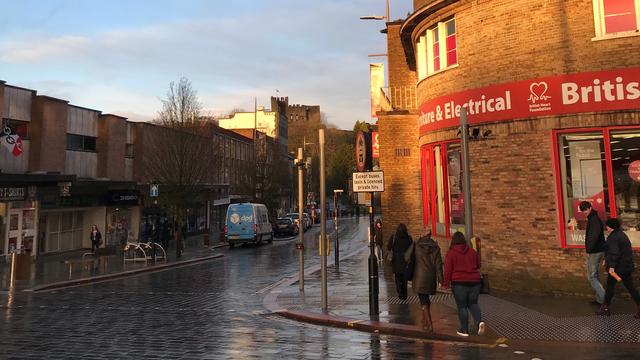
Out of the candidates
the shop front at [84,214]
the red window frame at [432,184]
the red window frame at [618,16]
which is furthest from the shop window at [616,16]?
the shop front at [84,214]

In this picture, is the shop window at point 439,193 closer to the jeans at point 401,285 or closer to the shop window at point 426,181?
the shop window at point 426,181

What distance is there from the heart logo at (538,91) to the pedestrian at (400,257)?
4438 millimetres

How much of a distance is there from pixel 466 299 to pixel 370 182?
3479 mm

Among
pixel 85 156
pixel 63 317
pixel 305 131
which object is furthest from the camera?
pixel 305 131

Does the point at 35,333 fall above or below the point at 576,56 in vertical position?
below

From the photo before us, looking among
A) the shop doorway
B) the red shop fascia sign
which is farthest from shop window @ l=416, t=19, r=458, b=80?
the shop doorway

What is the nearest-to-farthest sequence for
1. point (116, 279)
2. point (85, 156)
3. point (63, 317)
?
point (63, 317)
point (116, 279)
point (85, 156)

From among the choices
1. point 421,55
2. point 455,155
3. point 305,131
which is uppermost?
point 305,131

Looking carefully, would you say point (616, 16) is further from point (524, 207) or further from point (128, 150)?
point (128, 150)

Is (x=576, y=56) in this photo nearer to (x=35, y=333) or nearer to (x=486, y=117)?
(x=486, y=117)

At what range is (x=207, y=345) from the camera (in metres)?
7.79

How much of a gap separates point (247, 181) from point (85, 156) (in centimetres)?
2275

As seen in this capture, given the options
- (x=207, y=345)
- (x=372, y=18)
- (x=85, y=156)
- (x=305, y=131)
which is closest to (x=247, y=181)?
(x=85, y=156)

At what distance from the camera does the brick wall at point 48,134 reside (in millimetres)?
24484
